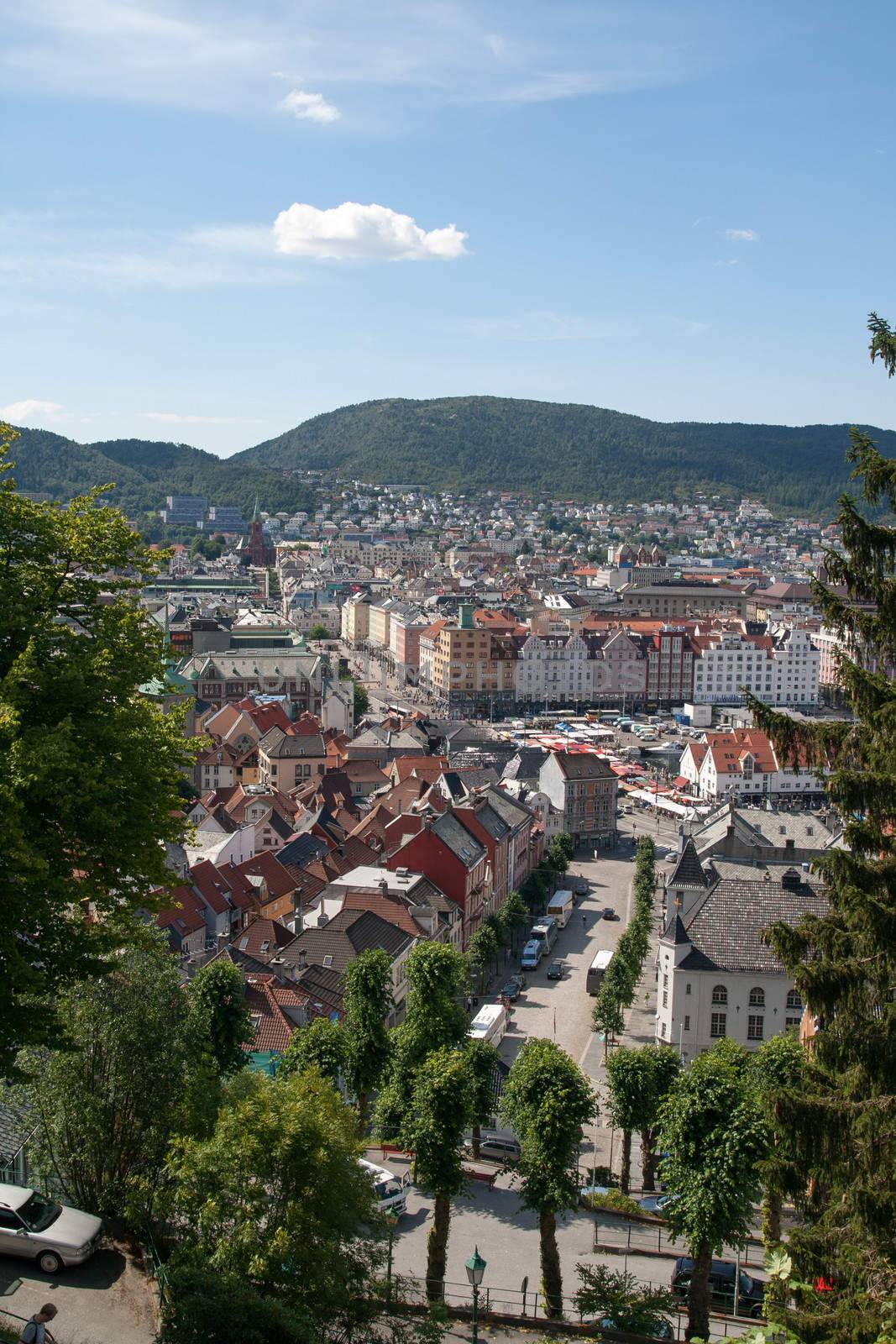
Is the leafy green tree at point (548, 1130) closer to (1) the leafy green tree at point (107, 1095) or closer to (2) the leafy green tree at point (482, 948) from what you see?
(1) the leafy green tree at point (107, 1095)

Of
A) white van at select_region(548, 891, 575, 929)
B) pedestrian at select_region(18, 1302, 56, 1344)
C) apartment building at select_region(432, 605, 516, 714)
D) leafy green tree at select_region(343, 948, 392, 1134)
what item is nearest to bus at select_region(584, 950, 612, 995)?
white van at select_region(548, 891, 575, 929)

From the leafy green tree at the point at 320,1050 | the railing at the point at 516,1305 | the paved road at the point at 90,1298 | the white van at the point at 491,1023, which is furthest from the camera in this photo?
the white van at the point at 491,1023

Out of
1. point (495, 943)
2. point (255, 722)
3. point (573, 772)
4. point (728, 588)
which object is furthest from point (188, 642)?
point (728, 588)

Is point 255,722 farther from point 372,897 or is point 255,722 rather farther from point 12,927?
point 12,927

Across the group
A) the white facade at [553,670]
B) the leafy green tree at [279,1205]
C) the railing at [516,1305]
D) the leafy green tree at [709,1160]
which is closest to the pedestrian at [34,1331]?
the leafy green tree at [279,1205]

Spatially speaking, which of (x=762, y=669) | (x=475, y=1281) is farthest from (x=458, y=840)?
(x=762, y=669)

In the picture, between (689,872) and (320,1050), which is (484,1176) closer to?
(320,1050)
